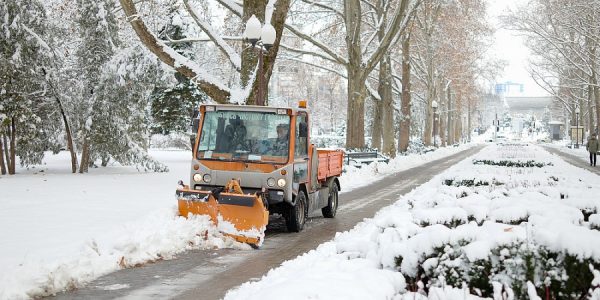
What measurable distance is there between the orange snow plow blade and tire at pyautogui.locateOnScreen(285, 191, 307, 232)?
130 centimetres

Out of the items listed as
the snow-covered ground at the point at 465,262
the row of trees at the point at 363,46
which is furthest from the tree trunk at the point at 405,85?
the snow-covered ground at the point at 465,262

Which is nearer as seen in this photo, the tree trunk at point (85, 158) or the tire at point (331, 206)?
the tire at point (331, 206)

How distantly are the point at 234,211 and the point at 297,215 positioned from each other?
1.83 meters

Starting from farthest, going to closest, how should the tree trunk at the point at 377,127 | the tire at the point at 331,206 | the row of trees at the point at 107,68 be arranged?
the tree trunk at the point at 377,127 → the row of trees at the point at 107,68 → the tire at the point at 331,206

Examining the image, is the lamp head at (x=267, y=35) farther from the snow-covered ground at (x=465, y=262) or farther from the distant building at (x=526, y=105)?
the distant building at (x=526, y=105)

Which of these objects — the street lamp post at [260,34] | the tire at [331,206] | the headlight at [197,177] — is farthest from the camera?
the street lamp post at [260,34]

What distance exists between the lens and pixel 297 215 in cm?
1145

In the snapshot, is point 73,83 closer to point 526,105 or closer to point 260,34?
point 260,34

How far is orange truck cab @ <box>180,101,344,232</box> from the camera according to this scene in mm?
11055

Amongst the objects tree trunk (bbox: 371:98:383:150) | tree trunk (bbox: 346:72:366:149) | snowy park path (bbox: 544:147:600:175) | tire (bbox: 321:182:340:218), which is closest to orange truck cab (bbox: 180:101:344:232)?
tire (bbox: 321:182:340:218)

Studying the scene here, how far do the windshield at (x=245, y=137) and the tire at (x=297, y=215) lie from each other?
0.89m

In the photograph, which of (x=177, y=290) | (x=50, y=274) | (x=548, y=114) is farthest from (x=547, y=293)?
(x=548, y=114)

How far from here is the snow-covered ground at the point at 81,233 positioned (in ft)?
23.2

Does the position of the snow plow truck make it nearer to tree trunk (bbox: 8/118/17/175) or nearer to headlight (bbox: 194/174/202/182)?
headlight (bbox: 194/174/202/182)
